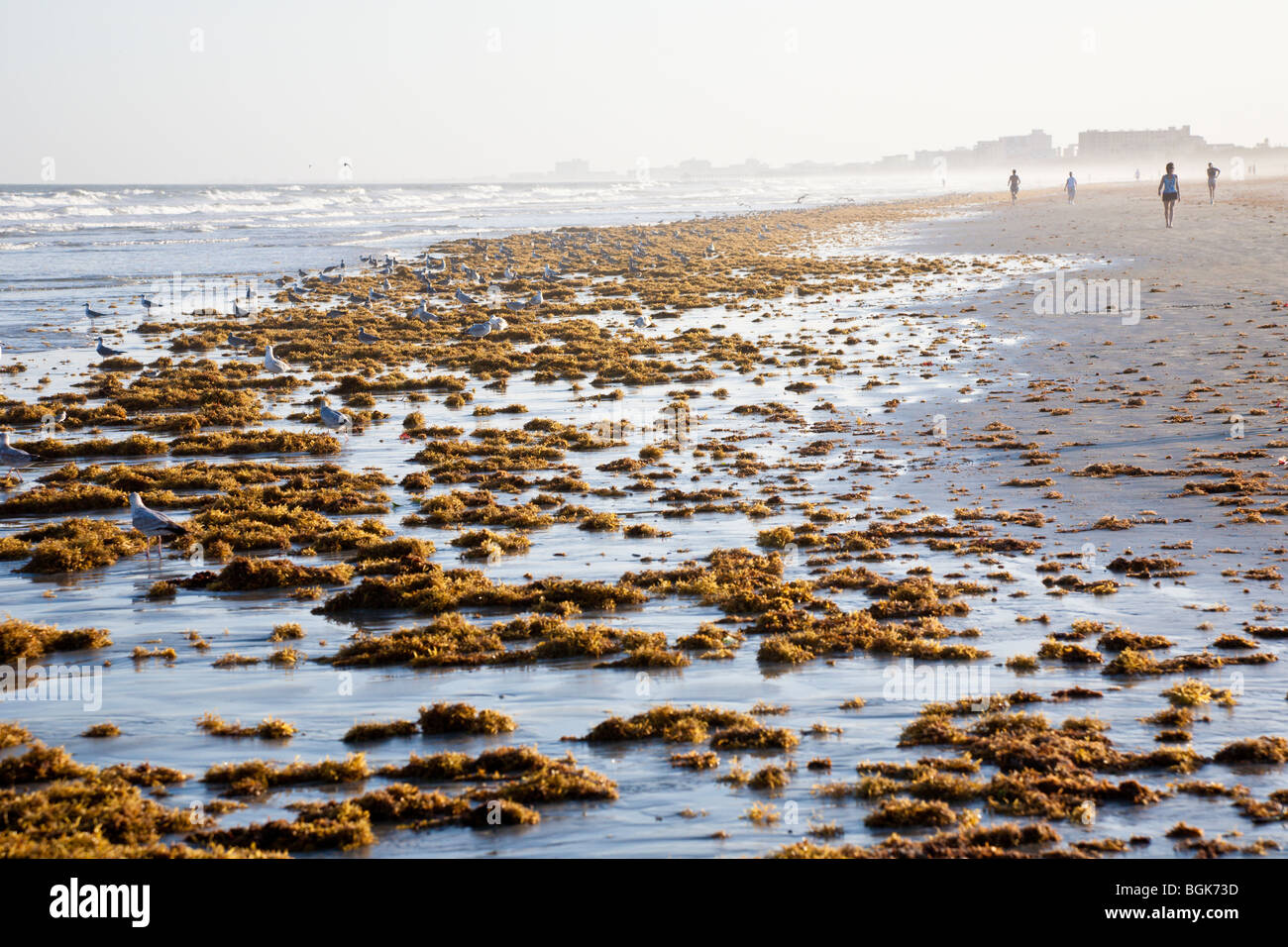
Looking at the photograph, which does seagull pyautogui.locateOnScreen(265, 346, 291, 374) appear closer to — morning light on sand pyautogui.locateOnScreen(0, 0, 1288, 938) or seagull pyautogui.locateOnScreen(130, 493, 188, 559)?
morning light on sand pyautogui.locateOnScreen(0, 0, 1288, 938)

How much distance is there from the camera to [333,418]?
18953mm

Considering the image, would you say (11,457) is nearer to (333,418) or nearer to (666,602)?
(333,418)

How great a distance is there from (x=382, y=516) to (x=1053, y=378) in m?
12.7

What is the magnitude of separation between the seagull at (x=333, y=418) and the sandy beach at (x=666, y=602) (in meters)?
0.19

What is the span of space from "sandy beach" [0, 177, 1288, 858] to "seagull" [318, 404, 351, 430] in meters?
0.19

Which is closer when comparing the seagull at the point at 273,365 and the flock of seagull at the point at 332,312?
the flock of seagull at the point at 332,312

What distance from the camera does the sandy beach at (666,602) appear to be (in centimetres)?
667

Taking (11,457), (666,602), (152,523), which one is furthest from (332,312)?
(666,602)

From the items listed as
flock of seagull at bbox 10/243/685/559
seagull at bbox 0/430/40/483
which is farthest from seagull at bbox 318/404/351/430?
seagull at bbox 0/430/40/483

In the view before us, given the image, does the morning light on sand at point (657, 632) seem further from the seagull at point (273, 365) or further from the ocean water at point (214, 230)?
the ocean water at point (214, 230)

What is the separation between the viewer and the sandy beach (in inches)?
263

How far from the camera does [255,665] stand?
922cm

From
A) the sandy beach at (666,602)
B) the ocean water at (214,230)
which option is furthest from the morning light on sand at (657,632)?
the ocean water at (214,230)
